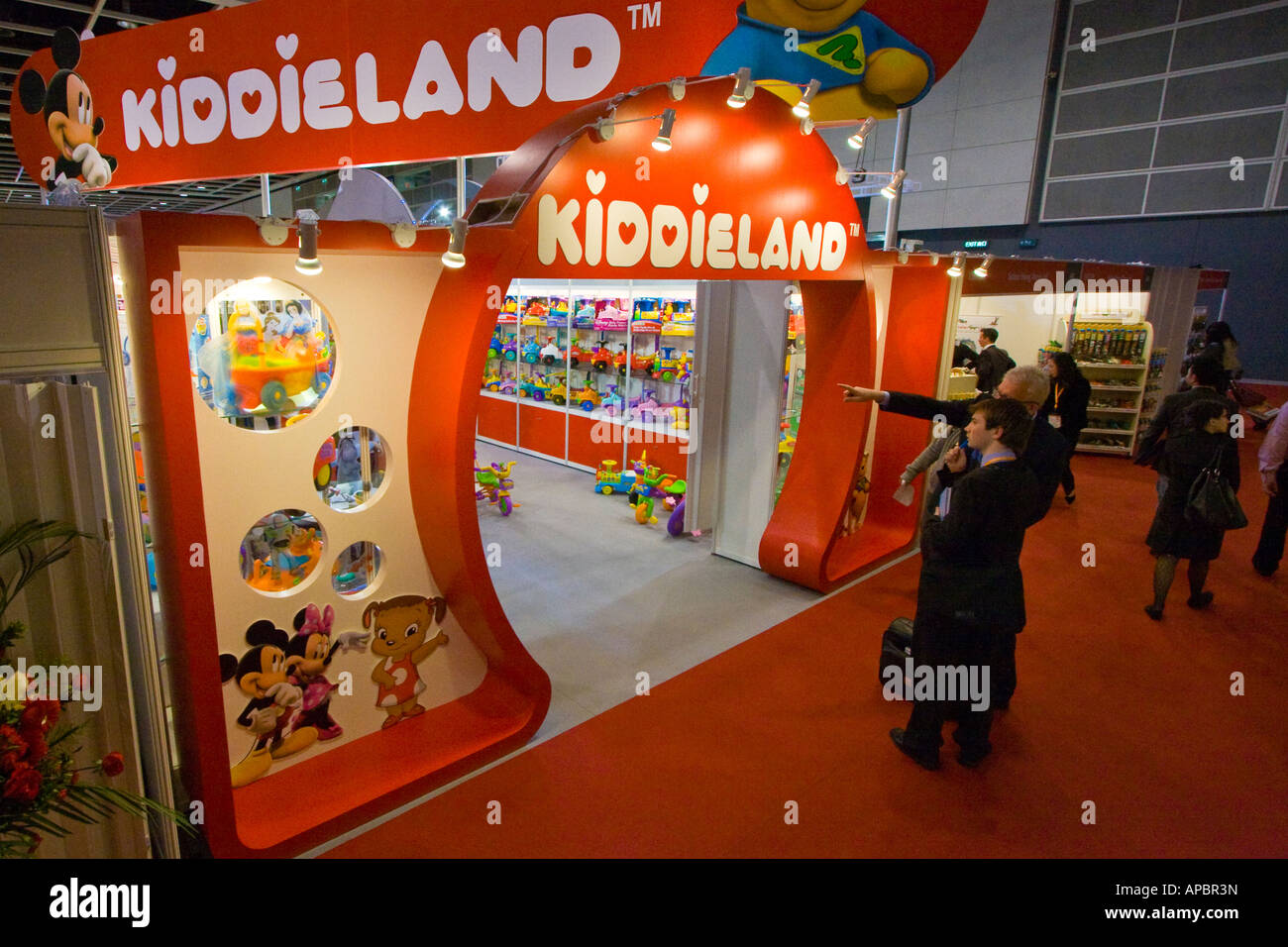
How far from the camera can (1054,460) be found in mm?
3115

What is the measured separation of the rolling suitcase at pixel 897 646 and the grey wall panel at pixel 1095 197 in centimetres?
1293

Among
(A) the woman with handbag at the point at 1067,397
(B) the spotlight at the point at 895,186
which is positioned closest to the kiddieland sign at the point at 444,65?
(B) the spotlight at the point at 895,186

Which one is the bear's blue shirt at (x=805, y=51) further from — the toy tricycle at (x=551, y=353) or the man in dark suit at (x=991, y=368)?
the toy tricycle at (x=551, y=353)

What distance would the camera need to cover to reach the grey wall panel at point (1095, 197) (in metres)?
12.8

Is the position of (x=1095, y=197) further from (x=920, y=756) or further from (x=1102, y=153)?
(x=920, y=756)

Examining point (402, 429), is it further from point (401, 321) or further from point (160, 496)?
point (160, 496)

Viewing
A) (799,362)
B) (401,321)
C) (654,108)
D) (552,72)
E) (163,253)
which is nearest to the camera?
(163,253)

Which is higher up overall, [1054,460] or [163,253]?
[163,253]

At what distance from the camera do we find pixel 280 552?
2.77 m

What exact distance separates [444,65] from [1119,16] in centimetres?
1377

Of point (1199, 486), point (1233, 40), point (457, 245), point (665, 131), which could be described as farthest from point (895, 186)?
point (1233, 40)
